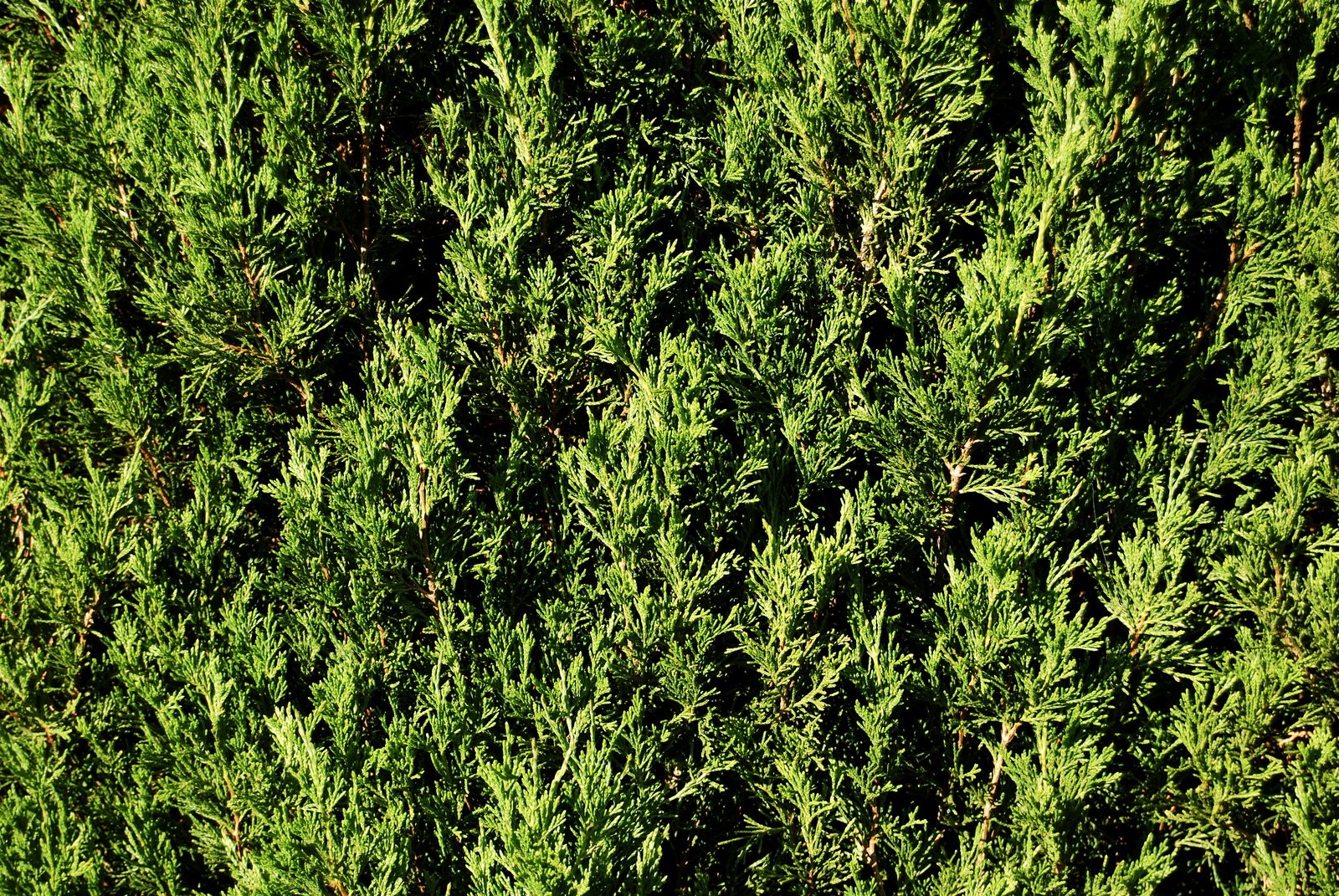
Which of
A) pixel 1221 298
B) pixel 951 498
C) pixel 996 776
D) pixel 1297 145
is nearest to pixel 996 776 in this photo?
pixel 996 776

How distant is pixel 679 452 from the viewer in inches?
124

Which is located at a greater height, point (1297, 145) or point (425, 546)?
point (1297, 145)

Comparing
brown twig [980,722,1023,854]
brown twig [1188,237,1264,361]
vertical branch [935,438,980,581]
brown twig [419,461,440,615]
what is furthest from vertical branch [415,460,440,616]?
brown twig [1188,237,1264,361]

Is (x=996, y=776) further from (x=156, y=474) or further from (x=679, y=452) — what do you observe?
(x=156, y=474)

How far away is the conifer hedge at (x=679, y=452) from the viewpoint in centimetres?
313

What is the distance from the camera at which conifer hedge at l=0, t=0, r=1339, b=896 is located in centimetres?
313

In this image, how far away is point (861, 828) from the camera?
328cm

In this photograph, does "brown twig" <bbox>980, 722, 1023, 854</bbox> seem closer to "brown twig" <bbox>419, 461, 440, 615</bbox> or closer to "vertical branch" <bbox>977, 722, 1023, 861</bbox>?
"vertical branch" <bbox>977, 722, 1023, 861</bbox>

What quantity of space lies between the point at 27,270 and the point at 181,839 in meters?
2.59

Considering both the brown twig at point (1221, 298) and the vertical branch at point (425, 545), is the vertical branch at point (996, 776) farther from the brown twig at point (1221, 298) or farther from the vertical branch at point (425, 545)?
the vertical branch at point (425, 545)

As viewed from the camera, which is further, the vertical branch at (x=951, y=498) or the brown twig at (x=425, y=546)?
the vertical branch at (x=951, y=498)

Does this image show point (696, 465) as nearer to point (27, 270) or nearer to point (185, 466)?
point (185, 466)

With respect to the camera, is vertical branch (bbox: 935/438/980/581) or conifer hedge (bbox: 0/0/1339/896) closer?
conifer hedge (bbox: 0/0/1339/896)

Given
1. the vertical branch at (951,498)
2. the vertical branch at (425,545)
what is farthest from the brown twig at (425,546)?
the vertical branch at (951,498)
